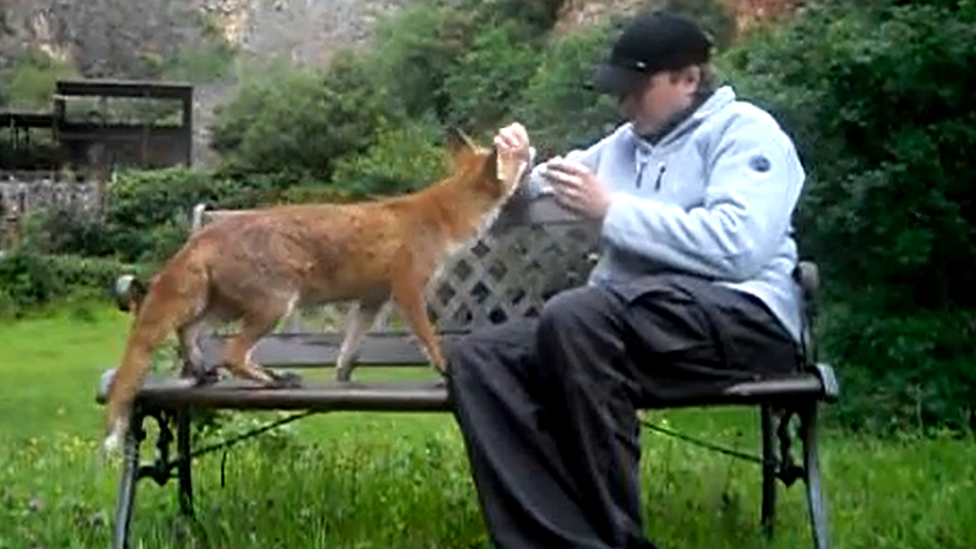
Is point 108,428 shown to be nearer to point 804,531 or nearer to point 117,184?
point 804,531

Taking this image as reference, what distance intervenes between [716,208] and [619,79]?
368 millimetres

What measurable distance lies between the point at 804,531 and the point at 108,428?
1.61 m

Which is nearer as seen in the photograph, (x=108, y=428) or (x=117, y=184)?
(x=108, y=428)

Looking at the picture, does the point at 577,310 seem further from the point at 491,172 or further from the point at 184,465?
the point at 184,465

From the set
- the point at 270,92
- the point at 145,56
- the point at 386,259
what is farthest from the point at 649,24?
the point at 145,56

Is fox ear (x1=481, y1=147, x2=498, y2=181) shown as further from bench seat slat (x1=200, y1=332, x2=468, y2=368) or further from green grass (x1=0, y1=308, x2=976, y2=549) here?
green grass (x1=0, y1=308, x2=976, y2=549)

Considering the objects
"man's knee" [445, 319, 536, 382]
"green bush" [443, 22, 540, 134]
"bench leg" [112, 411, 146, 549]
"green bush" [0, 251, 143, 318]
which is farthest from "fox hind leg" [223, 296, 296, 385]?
"green bush" [0, 251, 143, 318]

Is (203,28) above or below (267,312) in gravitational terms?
below

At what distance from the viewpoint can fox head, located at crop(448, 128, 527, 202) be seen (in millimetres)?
4684

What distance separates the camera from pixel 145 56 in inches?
1483

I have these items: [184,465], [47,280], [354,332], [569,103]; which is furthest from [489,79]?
[354,332]

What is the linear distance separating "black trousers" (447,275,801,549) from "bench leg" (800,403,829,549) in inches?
10.2

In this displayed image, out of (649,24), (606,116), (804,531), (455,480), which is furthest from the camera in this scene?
(606,116)

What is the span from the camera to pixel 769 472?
4.88m
